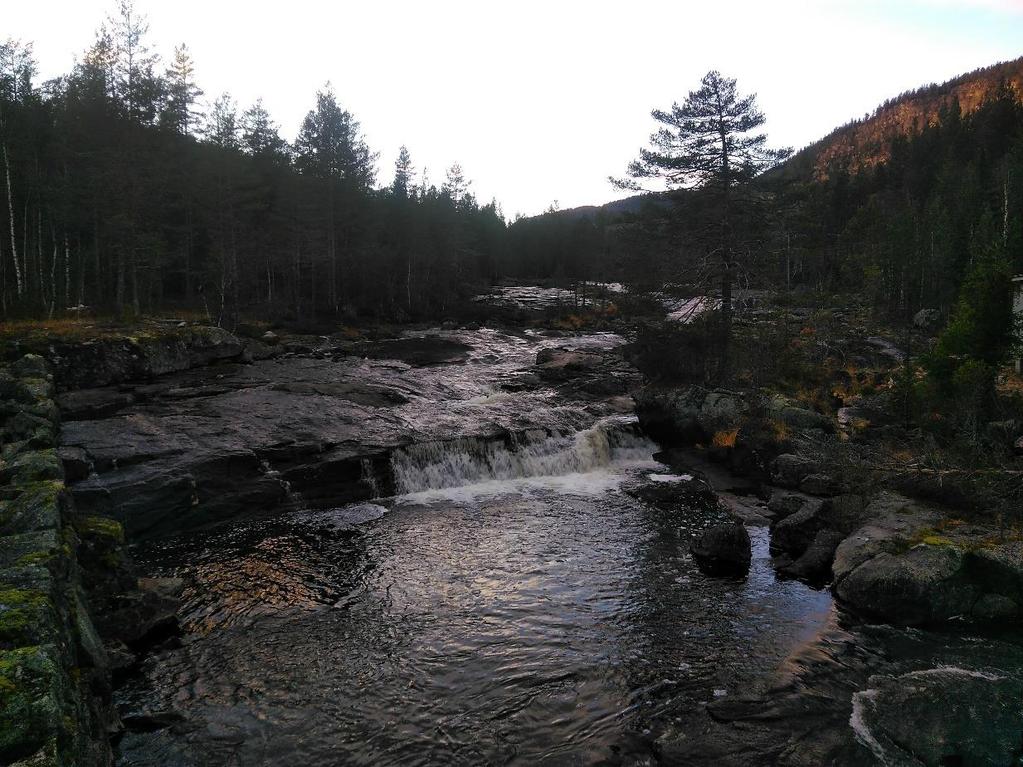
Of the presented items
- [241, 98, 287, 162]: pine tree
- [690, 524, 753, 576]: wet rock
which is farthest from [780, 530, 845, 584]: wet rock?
[241, 98, 287, 162]: pine tree

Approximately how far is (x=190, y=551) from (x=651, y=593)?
31.6 ft

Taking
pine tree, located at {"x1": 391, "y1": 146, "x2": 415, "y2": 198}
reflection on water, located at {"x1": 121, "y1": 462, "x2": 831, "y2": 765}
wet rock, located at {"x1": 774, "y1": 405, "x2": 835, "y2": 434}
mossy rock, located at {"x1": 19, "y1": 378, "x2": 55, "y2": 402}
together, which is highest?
pine tree, located at {"x1": 391, "y1": 146, "x2": 415, "y2": 198}

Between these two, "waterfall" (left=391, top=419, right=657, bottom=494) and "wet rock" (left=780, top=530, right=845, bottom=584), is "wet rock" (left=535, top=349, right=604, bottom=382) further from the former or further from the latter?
"wet rock" (left=780, top=530, right=845, bottom=584)

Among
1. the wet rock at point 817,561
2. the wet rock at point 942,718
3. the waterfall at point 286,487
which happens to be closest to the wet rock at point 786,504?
the wet rock at point 817,561

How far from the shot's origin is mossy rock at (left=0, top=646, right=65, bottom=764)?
3.43 metres

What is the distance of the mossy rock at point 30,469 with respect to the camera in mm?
8320

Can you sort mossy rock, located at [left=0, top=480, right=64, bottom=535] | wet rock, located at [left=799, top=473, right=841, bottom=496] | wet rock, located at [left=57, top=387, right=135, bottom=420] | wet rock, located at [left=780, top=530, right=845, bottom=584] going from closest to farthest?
mossy rock, located at [left=0, top=480, right=64, bottom=535] < wet rock, located at [left=780, top=530, right=845, bottom=584] < wet rock, located at [left=799, top=473, right=841, bottom=496] < wet rock, located at [left=57, top=387, right=135, bottom=420]

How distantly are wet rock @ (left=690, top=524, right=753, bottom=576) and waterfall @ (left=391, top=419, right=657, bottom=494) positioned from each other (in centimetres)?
708

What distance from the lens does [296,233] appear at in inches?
1743

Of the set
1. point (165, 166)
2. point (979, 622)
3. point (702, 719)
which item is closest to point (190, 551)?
point (702, 719)

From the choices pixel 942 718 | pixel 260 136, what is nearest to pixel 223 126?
pixel 260 136

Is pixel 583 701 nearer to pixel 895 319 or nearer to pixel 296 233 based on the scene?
pixel 296 233

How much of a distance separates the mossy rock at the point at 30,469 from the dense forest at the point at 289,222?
2206cm

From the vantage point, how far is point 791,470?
16203 millimetres
